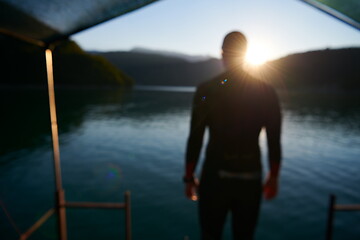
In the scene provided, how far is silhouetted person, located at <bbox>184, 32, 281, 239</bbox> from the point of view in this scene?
2.05 meters

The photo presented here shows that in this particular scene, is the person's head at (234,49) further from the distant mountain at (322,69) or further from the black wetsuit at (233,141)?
the distant mountain at (322,69)

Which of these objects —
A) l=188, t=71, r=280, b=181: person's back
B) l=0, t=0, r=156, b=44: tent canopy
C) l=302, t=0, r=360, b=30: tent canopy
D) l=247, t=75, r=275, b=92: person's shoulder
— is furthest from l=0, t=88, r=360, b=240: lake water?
l=302, t=0, r=360, b=30: tent canopy

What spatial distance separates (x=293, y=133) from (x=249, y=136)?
100 feet

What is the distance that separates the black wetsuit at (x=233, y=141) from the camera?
2.05 m

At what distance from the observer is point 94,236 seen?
8.09 meters

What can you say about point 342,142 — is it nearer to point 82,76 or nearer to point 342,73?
point 342,73

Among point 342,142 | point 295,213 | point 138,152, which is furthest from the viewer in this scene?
point 342,142

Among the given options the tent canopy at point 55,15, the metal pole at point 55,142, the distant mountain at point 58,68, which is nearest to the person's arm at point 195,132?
the tent canopy at point 55,15

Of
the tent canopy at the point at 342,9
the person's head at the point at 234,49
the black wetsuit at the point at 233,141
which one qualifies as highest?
the tent canopy at the point at 342,9

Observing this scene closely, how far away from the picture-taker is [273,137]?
2.12m

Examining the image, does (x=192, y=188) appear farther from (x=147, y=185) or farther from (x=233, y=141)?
(x=147, y=185)

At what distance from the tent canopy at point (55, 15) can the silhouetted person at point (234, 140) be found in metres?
1.04

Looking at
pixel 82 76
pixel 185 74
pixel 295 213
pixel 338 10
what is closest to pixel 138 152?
pixel 295 213

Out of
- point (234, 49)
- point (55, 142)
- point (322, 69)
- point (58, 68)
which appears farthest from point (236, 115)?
point (58, 68)
